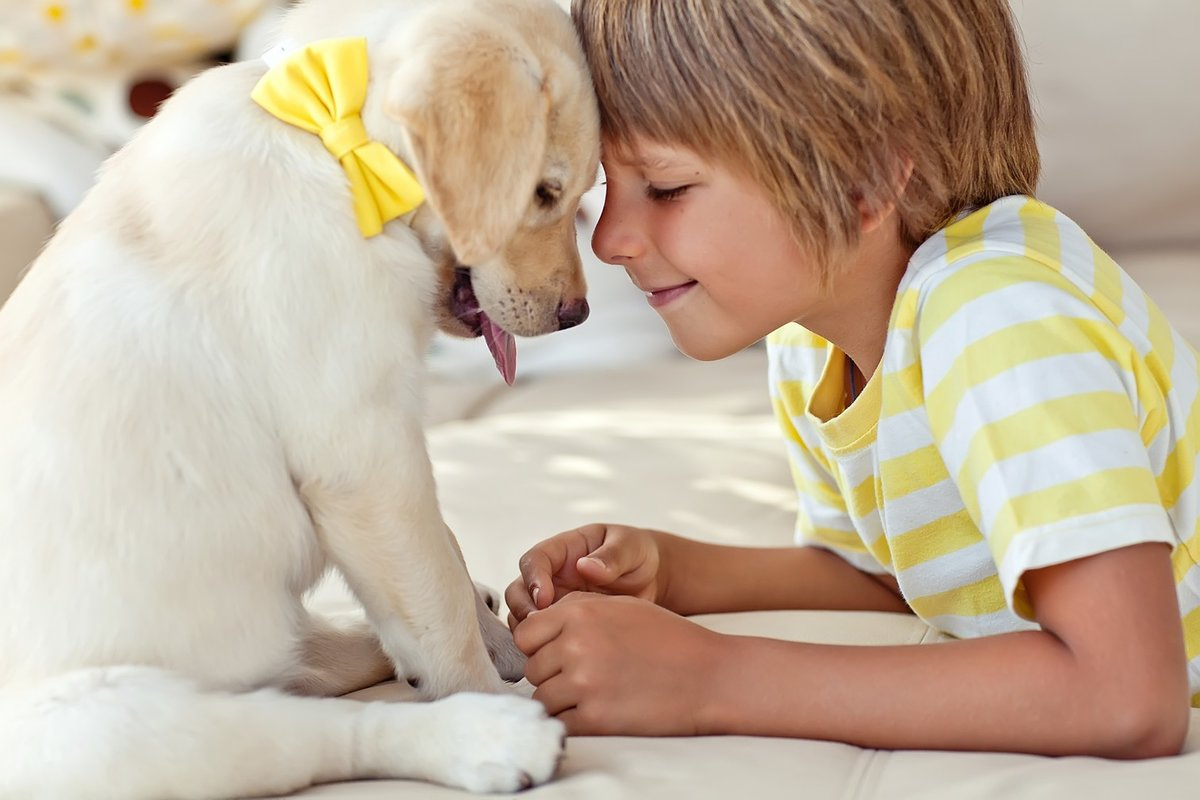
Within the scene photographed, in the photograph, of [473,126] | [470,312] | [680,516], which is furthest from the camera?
[680,516]

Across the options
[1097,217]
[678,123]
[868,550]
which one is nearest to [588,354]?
A: [1097,217]

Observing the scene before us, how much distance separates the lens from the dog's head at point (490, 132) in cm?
111

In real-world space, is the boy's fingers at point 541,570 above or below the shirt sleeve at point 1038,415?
below

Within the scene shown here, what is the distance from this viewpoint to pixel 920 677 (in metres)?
1.06

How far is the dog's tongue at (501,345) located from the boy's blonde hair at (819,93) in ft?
0.73

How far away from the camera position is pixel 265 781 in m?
1.03

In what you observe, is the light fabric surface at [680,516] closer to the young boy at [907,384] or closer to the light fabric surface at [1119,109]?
the young boy at [907,384]

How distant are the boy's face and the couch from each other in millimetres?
341

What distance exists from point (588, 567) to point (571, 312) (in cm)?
25

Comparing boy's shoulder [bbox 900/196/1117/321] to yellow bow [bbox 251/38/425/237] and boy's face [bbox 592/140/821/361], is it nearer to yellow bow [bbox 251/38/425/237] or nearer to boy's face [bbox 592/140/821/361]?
boy's face [bbox 592/140/821/361]

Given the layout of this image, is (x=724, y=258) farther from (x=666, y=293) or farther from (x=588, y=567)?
(x=588, y=567)

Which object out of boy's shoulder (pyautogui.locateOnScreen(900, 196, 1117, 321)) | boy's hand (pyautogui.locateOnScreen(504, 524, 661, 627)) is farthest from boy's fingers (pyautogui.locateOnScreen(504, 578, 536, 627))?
boy's shoulder (pyautogui.locateOnScreen(900, 196, 1117, 321))

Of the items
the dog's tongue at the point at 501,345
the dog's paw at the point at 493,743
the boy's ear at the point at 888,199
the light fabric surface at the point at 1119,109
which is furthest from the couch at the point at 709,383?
the boy's ear at the point at 888,199

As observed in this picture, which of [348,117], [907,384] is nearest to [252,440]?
[348,117]
